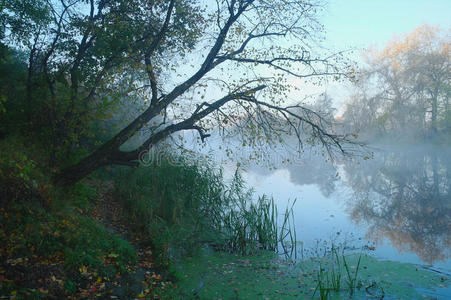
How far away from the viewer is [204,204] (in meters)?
8.02

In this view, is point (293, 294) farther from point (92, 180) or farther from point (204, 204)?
point (92, 180)

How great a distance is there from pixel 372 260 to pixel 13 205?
620 cm

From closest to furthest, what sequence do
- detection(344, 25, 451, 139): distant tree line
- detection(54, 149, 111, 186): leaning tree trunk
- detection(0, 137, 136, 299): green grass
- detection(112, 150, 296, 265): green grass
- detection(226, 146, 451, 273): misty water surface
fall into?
detection(0, 137, 136, 299): green grass → detection(112, 150, 296, 265): green grass → detection(54, 149, 111, 186): leaning tree trunk → detection(226, 146, 451, 273): misty water surface → detection(344, 25, 451, 139): distant tree line

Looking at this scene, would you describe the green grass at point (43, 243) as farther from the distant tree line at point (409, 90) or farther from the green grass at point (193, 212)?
the distant tree line at point (409, 90)

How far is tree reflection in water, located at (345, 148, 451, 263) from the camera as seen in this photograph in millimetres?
7920

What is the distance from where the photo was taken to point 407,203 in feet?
37.9

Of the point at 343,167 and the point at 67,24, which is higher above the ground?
the point at 67,24

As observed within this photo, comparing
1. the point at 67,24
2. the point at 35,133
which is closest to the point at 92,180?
the point at 35,133

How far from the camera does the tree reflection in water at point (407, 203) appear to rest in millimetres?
7920

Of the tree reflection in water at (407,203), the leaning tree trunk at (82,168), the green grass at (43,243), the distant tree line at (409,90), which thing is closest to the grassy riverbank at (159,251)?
the green grass at (43,243)

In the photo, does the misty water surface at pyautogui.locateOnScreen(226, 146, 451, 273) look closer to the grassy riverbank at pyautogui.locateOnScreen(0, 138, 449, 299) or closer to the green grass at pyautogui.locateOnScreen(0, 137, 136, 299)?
the grassy riverbank at pyautogui.locateOnScreen(0, 138, 449, 299)

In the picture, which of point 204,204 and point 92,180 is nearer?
point 204,204

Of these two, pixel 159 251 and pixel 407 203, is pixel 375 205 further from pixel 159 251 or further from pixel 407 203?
pixel 159 251

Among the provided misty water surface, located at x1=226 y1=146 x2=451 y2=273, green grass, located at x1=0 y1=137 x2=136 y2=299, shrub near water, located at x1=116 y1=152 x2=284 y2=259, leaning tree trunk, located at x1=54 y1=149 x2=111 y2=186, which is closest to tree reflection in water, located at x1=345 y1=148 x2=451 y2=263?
misty water surface, located at x1=226 y1=146 x2=451 y2=273
